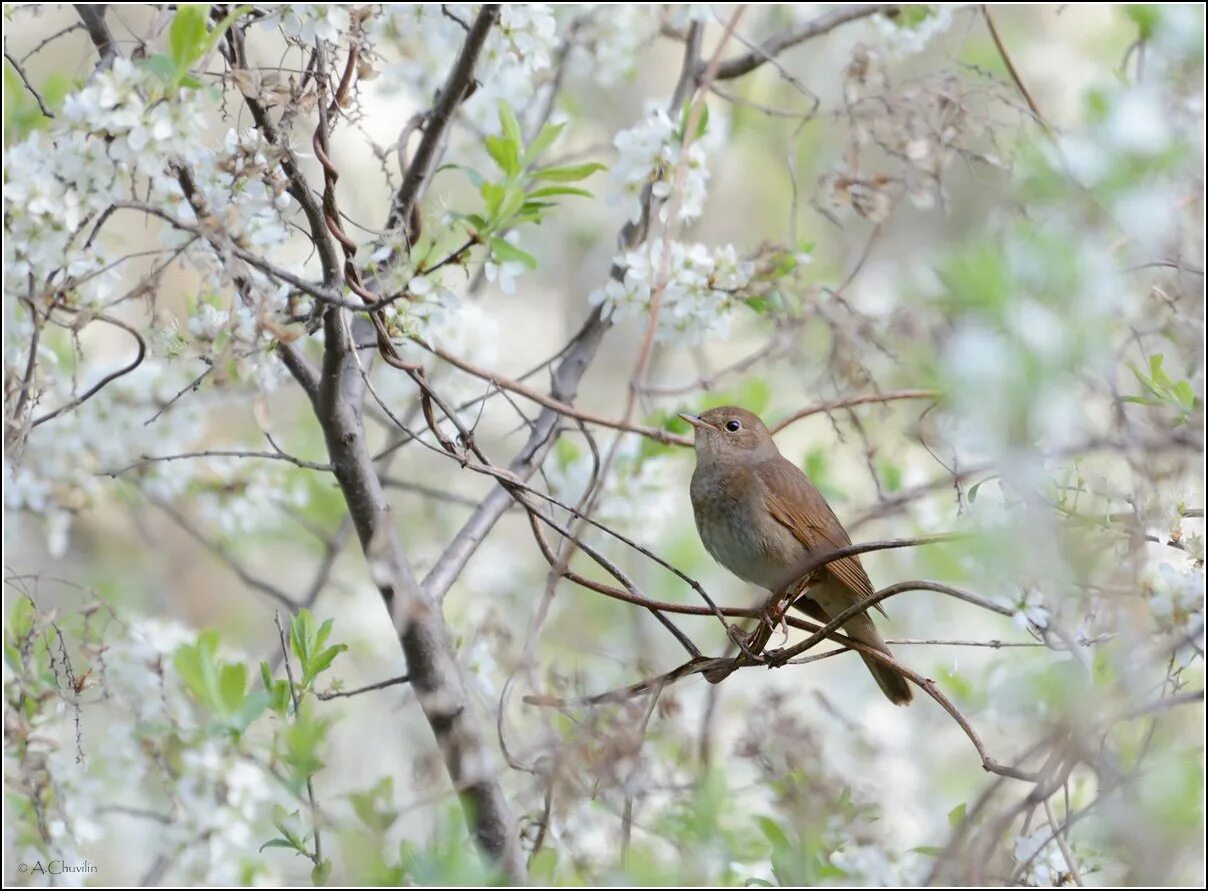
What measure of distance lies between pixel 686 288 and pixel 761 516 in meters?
0.85

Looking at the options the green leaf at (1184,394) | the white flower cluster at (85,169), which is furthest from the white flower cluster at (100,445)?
the green leaf at (1184,394)

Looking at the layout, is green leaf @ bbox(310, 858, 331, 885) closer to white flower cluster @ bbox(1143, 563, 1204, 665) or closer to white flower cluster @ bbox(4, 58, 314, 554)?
white flower cluster @ bbox(4, 58, 314, 554)

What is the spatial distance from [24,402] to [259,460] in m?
1.67

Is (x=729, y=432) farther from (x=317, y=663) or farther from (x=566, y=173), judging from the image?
(x=317, y=663)

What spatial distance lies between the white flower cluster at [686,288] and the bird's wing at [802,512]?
650 millimetres

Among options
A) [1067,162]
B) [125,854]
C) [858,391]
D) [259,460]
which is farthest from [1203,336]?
[125,854]

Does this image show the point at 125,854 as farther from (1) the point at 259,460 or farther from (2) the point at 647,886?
(2) the point at 647,886

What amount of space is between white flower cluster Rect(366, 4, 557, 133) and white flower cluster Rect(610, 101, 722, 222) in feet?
1.05

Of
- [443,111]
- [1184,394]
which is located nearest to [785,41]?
[443,111]

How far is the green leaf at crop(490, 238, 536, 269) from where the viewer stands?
3170 mm

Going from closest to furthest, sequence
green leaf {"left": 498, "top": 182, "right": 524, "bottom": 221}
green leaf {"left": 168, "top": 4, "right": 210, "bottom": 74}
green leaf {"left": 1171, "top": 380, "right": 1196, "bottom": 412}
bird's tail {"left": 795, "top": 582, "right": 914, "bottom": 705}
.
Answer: green leaf {"left": 168, "top": 4, "right": 210, "bottom": 74} < green leaf {"left": 1171, "top": 380, "right": 1196, "bottom": 412} < green leaf {"left": 498, "top": 182, "right": 524, "bottom": 221} < bird's tail {"left": 795, "top": 582, "right": 914, "bottom": 705}

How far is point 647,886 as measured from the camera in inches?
93.8

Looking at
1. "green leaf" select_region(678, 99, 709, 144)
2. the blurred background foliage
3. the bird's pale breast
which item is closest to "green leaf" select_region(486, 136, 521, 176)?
the blurred background foliage

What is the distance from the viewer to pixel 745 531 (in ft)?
13.0
